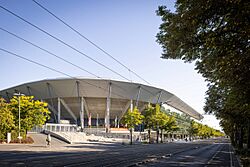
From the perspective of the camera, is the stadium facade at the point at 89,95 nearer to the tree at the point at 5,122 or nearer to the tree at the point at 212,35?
the tree at the point at 5,122

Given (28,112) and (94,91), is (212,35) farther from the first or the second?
(94,91)

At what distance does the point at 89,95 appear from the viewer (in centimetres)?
9238

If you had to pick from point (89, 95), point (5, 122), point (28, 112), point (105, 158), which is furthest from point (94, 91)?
point (105, 158)

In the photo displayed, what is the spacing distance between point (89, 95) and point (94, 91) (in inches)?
118

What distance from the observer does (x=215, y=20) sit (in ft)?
30.9

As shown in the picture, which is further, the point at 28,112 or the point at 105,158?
the point at 28,112

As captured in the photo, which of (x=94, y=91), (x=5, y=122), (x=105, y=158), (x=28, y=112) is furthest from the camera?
(x=94, y=91)

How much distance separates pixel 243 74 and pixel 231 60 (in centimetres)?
116

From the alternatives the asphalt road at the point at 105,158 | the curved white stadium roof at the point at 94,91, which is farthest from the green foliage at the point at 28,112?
the curved white stadium roof at the point at 94,91

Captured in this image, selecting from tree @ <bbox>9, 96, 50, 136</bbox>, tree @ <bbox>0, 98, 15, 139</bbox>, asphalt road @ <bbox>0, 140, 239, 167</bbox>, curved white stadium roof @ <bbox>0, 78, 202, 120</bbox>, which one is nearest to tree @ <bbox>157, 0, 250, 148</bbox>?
asphalt road @ <bbox>0, 140, 239, 167</bbox>

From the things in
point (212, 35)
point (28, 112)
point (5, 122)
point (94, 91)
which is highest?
point (94, 91)

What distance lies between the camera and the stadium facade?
3479 inches

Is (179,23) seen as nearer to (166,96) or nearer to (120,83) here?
(120,83)

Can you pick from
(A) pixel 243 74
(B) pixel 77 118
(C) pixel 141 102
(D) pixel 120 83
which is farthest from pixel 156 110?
(A) pixel 243 74
